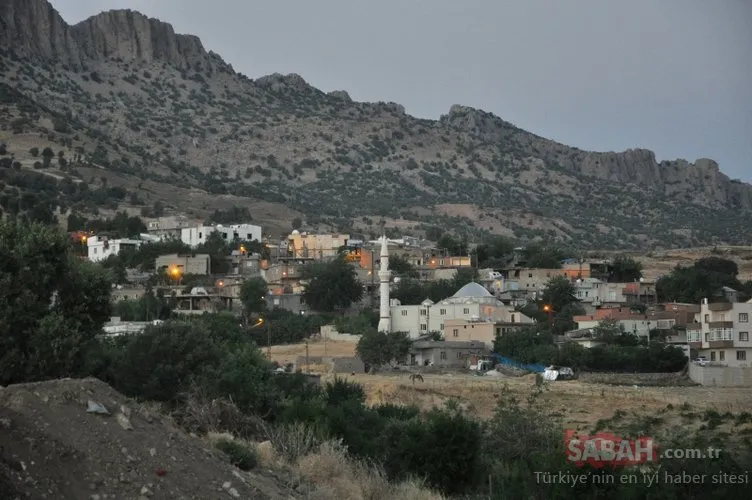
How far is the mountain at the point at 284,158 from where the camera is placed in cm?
11300

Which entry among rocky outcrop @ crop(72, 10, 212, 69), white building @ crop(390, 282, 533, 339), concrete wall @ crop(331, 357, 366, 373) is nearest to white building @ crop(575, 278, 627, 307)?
white building @ crop(390, 282, 533, 339)

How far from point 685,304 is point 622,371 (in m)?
14.9

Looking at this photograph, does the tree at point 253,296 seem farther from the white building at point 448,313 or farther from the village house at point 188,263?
the village house at point 188,263

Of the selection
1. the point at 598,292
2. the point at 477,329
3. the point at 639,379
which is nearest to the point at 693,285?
the point at 598,292

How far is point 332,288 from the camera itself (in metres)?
67.0

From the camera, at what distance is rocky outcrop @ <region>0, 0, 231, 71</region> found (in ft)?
505

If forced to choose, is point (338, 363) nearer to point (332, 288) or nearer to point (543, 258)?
point (332, 288)

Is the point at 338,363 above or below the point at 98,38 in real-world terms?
below

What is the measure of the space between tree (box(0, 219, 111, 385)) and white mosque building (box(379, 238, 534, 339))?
104 feet

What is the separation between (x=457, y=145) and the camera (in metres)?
159

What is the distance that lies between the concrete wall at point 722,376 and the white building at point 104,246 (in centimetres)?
4228

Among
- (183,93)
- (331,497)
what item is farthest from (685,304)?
(183,93)

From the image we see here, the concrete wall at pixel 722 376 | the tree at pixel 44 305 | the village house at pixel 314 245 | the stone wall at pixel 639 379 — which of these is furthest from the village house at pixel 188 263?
the tree at pixel 44 305

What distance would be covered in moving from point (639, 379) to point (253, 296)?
23.7 meters
